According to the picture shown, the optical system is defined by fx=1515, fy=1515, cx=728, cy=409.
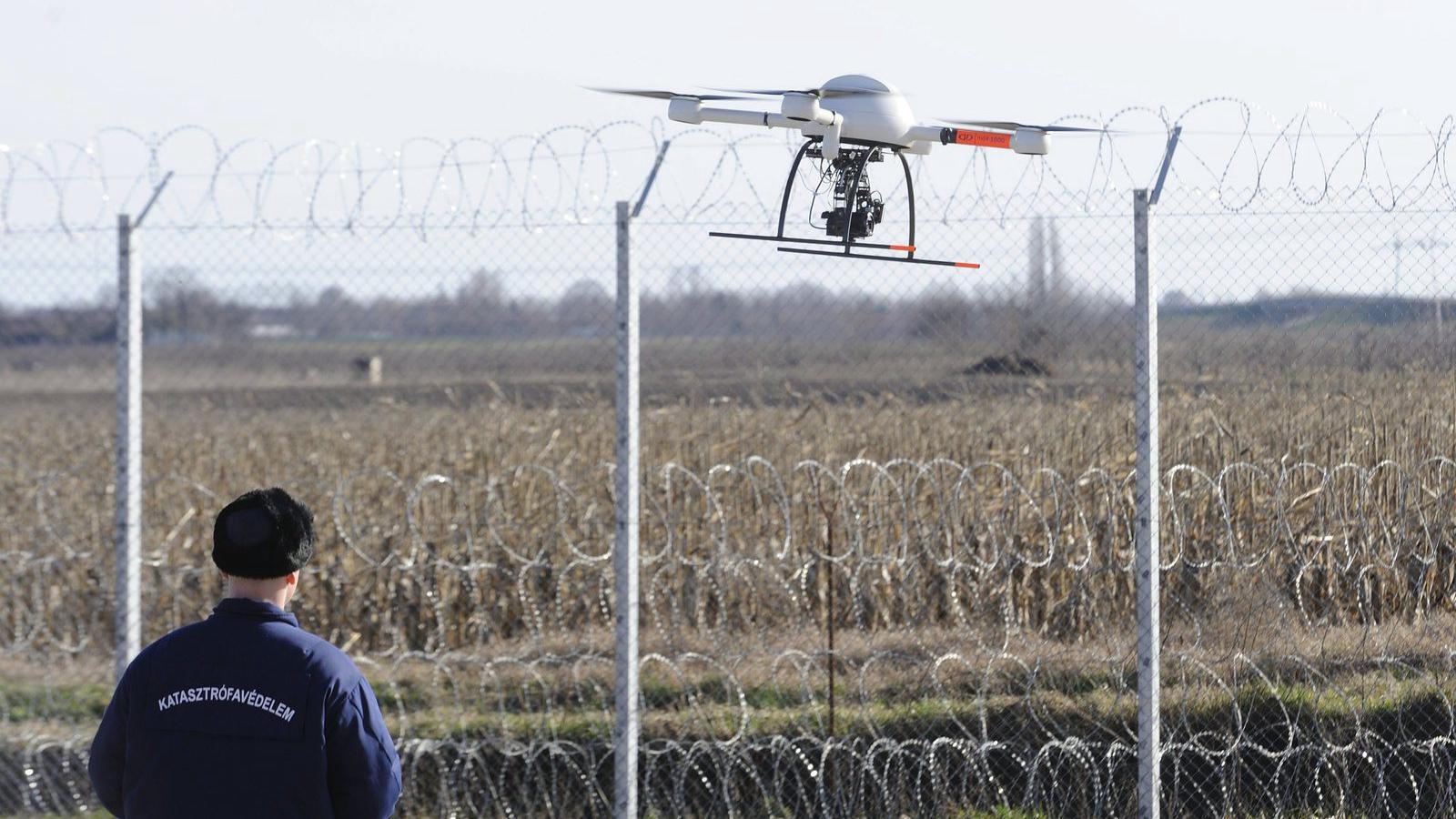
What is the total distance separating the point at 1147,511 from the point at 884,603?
11.1 ft

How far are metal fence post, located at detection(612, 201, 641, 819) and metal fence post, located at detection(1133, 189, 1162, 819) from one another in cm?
166

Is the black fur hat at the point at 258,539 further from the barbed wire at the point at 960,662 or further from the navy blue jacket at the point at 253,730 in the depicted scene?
the barbed wire at the point at 960,662

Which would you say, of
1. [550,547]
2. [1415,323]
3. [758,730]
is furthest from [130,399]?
[1415,323]

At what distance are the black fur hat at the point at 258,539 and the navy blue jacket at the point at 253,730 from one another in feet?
0.25

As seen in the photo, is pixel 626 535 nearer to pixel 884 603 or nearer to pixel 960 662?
pixel 960 662

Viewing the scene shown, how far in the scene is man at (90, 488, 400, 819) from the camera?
2.91 m

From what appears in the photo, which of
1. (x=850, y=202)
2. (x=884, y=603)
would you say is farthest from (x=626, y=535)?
(x=884, y=603)

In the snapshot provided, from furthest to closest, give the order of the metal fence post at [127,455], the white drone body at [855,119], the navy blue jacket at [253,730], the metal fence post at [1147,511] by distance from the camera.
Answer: the metal fence post at [127,455]
the metal fence post at [1147,511]
the white drone body at [855,119]
the navy blue jacket at [253,730]

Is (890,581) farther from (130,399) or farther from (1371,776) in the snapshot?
(130,399)

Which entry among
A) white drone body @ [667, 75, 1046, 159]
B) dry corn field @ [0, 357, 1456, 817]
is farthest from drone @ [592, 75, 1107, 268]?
dry corn field @ [0, 357, 1456, 817]

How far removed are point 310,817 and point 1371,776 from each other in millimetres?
4257

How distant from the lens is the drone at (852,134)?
4.27 meters

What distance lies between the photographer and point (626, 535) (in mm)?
5129

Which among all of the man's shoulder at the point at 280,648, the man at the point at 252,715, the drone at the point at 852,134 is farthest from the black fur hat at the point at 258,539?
the drone at the point at 852,134
